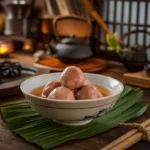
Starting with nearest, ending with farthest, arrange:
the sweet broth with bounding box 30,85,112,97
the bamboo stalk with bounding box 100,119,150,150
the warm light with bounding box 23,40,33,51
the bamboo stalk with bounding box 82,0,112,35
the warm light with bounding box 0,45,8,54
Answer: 1. the bamboo stalk with bounding box 100,119,150,150
2. the sweet broth with bounding box 30,85,112,97
3. the bamboo stalk with bounding box 82,0,112,35
4. the warm light with bounding box 0,45,8,54
5. the warm light with bounding box 23,40,33,51

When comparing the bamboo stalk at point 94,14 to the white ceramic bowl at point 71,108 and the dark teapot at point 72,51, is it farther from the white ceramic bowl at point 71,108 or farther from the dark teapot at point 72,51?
the white ceramic bowl at point 71,108

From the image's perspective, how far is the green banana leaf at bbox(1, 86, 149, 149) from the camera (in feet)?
2.92

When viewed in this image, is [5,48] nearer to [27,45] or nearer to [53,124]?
[27,45]

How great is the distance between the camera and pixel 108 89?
1.06 meters

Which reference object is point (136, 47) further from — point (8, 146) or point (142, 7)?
point (8, 146)

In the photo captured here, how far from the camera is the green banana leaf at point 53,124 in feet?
2.92

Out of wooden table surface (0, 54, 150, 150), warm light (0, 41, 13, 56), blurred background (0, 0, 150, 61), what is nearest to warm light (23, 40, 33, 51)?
blurred background (0, 0, 150, 61)

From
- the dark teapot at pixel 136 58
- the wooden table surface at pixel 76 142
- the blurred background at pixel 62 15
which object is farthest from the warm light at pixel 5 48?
the wooden table surface at pixel 76 142

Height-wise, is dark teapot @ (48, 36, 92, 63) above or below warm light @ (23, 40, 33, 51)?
above

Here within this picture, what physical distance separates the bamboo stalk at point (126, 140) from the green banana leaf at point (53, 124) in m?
0.09

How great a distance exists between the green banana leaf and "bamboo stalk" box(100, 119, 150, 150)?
0.29 feet

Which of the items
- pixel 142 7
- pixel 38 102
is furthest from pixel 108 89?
pixel 142 7

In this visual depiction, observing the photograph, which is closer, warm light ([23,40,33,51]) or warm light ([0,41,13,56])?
warm light ([0,41,13,56])

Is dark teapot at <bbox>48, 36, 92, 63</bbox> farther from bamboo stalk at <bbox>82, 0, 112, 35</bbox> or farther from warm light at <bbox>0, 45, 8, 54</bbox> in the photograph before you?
warm light at <bbox>0, 45, 8, 54</bbox>
